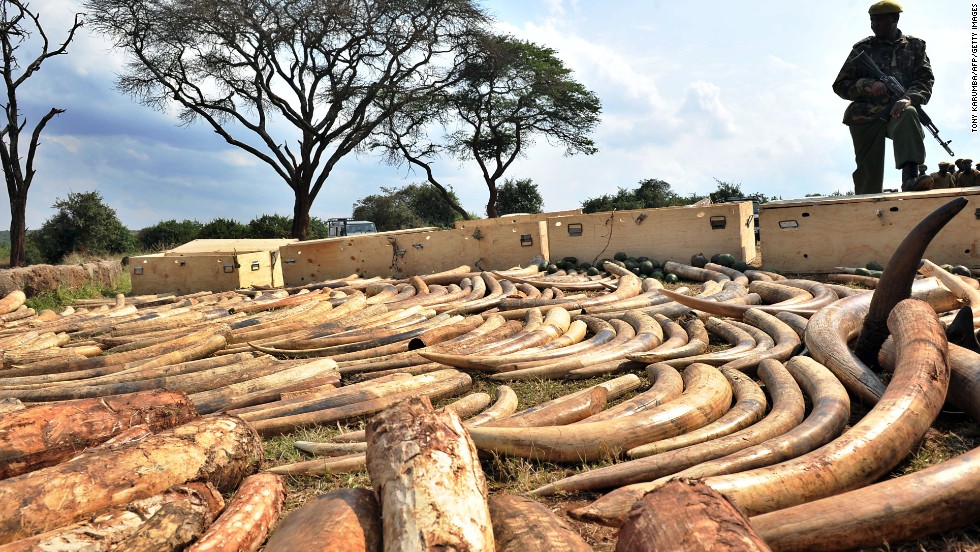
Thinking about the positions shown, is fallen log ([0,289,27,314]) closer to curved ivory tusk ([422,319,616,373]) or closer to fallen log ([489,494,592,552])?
curved ivory tusk ([422,319,616,373])

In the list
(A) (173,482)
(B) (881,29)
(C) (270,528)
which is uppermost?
(B) (881,29)

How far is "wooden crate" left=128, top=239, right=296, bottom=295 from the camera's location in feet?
33.8

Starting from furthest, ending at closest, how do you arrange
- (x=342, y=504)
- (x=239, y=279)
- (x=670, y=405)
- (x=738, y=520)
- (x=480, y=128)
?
(x=480, y=128)
(x=239, y=279)
(x=670, y=405)
(x=342, y=504)
(x=738, y=520)

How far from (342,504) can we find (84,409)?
1431 millimetres

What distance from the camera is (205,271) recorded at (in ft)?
34.6

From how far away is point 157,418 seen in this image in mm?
2742

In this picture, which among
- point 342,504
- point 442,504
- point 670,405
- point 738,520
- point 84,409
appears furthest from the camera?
point 670,405

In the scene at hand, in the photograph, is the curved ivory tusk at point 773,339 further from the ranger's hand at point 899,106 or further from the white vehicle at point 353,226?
the white vehicle at point 353,226

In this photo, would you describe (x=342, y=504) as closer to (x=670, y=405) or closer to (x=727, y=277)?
(x=670, y=405)

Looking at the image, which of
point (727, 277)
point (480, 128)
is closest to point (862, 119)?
point (727, 277)

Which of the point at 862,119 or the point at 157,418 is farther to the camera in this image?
the point at 862,119

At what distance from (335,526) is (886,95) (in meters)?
8.90

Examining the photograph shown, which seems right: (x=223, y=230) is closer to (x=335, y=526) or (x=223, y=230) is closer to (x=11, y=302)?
(x=11, y=302)

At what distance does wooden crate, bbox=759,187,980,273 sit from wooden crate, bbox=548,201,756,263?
0.45m
